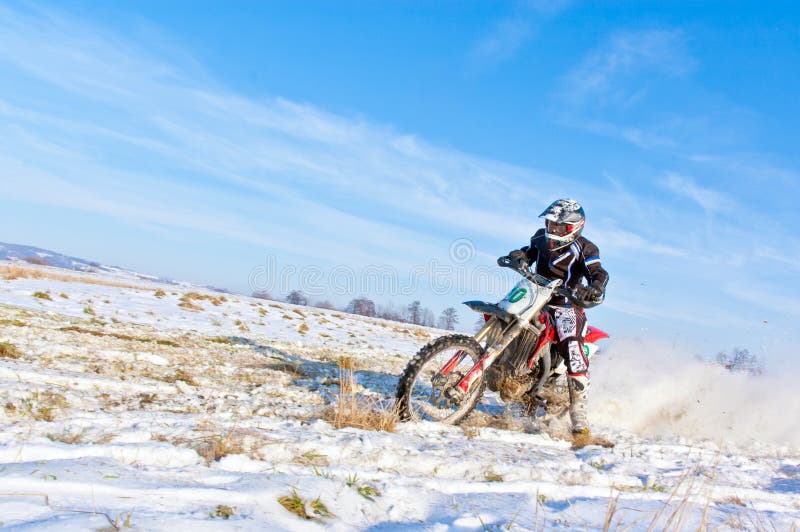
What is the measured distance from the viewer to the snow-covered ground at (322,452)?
214 cm

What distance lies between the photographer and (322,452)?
3.14 meters

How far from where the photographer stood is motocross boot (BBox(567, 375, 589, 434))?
17.6ft

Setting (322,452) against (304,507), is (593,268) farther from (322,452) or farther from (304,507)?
(304,507)

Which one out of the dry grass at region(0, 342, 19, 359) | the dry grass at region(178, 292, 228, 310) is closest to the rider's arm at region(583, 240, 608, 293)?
the dry grass at region(0, 342, 19, 359)

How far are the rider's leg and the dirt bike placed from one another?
10 centimetres

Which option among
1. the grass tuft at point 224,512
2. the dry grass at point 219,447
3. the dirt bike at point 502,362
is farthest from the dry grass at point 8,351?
the grass tuft at point 224,512

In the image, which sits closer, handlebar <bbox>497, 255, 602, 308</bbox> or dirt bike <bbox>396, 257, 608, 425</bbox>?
dirt bike <bbox>396, 257, 608, 425</bbox>

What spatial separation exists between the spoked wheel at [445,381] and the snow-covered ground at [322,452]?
0.86 ft

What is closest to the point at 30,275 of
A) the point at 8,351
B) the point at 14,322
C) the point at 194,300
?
the point at 194,300

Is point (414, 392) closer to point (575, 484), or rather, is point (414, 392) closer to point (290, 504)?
point (575, 484)

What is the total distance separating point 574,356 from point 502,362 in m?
0.74

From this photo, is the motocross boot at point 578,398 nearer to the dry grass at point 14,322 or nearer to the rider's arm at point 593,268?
the rider's arm at point 593,268

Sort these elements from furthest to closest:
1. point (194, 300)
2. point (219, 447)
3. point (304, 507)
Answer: point (194, 300) < point (219, 447) < point (304, 507)

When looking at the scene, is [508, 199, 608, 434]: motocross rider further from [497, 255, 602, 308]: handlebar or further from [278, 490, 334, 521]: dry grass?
[278, 490, 334, 521]: dry grass
